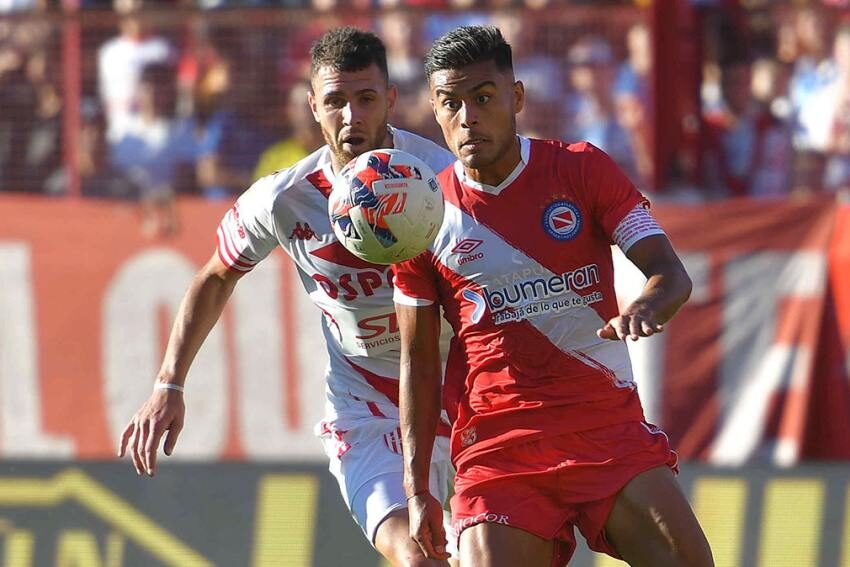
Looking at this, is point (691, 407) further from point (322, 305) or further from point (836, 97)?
point (322, 305)

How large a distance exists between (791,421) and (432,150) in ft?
13.6

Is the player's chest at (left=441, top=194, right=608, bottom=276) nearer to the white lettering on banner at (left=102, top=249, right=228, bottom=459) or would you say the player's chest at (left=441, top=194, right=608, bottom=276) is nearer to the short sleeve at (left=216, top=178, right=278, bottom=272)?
the short sleeve at (left=216, top=178, right=278, bottom=272)

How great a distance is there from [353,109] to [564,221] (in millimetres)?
1068

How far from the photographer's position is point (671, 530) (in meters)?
4.93

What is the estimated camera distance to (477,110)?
197 inches

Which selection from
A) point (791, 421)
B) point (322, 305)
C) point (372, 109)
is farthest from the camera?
point (791, 421)

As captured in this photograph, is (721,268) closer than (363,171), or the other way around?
(363,171)

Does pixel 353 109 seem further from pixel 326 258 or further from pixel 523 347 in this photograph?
pixel 523 347

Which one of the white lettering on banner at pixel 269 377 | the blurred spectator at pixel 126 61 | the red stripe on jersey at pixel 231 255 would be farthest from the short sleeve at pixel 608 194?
the blurred spectator at pixel 126 61

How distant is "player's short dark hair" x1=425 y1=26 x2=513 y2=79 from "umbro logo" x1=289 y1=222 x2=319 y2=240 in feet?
3.70

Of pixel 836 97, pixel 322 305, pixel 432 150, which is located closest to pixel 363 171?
pixel 432 150

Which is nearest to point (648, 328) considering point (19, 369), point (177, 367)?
point (177, 367)

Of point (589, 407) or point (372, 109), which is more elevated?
point (372, 109)

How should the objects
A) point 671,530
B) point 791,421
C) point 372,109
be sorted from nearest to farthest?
point 671,530
point 372,109
point 791,421
